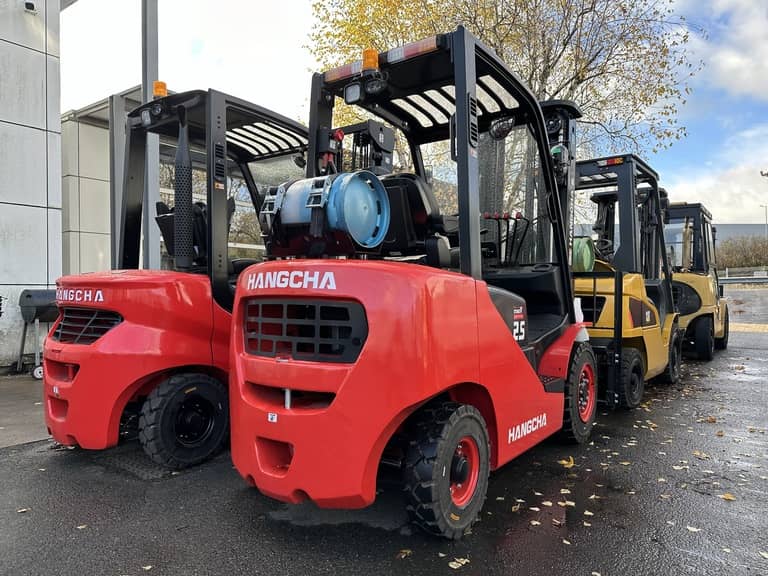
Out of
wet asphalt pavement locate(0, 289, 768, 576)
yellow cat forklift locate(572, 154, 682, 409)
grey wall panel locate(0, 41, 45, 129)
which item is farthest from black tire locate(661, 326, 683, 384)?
grey wall panel locate(0, 41, 45, 129)

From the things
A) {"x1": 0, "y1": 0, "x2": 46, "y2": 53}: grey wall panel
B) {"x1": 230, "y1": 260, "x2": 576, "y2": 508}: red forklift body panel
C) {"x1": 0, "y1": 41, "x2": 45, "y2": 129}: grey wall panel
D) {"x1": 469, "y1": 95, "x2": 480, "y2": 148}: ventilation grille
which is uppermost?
{"x1": 0, "y1": 0, "x2": 46, "y2": 53}: grey wall panel

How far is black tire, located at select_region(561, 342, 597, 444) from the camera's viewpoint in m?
4.59

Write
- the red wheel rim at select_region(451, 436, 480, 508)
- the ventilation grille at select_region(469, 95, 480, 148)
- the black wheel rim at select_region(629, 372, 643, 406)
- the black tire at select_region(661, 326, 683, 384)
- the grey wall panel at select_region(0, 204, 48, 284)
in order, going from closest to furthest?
the red wheel rim at select_region(451, 436, 480, 508) → the ventilation grille at select_region(469, 95, 480, 148) → the black wheel rim at select_region(629, 372, 643, 406) → the black tire at select_region(661, 326, 683, 384) → the grey wall panel at select_region(0, 204, 48, 284)

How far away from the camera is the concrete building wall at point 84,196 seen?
11047 millimetres

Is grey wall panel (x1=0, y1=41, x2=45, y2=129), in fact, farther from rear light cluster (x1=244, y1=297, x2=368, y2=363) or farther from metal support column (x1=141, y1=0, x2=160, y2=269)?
rear light cluster (x1=244, y1=297, x2=368, y2=363)

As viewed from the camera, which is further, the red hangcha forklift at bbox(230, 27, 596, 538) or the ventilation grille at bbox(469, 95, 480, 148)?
the ventilation grille at bbox(469, 95, 480, 148)

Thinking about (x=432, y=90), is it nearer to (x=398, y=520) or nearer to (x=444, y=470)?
(x=444, y=470)

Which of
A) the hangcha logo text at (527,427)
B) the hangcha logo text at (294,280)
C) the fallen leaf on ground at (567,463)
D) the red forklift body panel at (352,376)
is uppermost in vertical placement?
the hangcha logo text at (294,280)

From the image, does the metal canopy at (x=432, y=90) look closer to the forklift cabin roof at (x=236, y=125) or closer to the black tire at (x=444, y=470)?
the forklift cabin roof at (x=236, y=125)

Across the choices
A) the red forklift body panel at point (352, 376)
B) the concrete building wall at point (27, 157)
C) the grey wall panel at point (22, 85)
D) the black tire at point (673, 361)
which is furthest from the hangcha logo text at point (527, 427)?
the grey wall panel at point (22, 85)

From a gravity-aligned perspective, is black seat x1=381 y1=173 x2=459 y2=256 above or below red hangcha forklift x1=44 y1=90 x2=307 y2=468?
above

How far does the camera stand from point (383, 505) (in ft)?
12.0

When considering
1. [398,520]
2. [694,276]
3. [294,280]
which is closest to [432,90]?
[294,280]

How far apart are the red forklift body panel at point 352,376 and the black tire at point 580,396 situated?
156 cm
